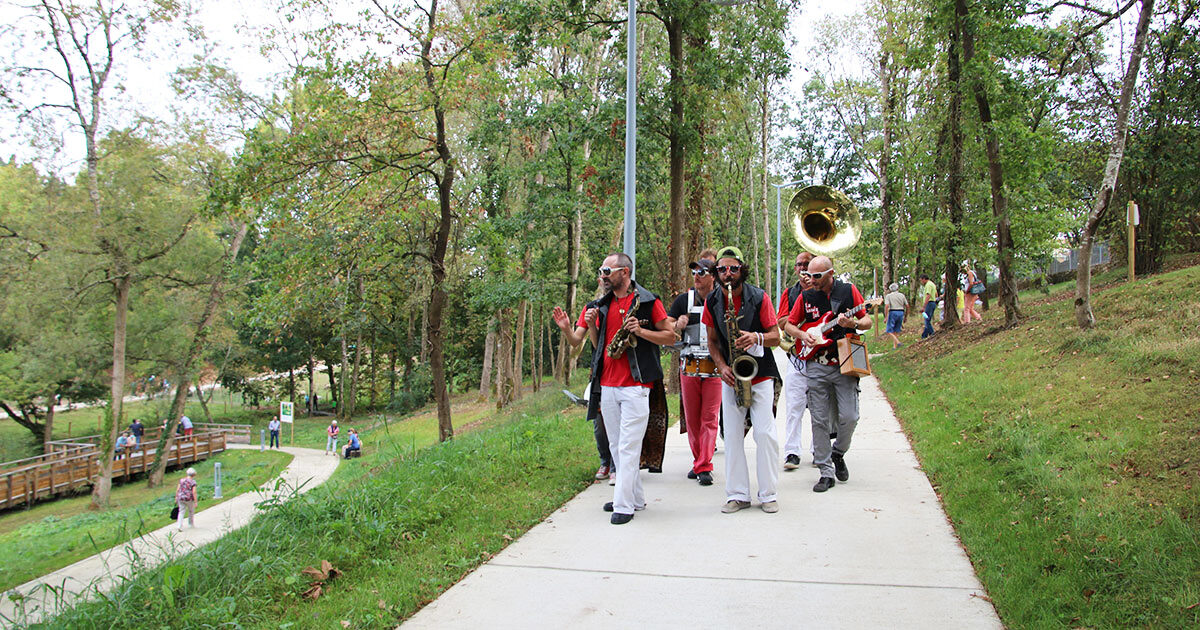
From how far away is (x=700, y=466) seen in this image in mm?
7027

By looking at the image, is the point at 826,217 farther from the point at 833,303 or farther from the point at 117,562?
the point at 117,562

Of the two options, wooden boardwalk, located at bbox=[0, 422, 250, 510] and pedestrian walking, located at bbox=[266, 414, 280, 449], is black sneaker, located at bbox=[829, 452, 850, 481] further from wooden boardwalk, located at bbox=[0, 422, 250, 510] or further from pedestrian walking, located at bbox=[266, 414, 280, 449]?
pedestrian walking, located at bbox=[266, 414, 280, 449]

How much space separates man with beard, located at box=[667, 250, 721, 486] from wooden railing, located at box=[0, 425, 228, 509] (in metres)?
23.7

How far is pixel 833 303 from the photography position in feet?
21.9

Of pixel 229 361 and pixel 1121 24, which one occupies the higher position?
Answer: pixel 1121 24

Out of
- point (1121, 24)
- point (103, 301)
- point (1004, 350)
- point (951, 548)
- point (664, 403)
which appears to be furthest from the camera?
point (103, 301)

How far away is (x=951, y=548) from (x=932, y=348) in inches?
472

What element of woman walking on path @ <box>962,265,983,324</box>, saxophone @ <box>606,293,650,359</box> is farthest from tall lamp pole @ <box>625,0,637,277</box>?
woman walking on path @ <box>962,265,983,324</box>

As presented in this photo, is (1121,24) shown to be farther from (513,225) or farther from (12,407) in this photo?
(12,407)

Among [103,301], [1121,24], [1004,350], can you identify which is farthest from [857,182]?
[103,301]

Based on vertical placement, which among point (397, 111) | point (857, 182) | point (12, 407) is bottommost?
point (12, 407)

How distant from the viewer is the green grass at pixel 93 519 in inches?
448

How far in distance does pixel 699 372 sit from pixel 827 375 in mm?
1150

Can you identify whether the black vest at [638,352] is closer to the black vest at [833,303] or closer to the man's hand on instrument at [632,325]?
the man's hand on instrument at [632,325]
